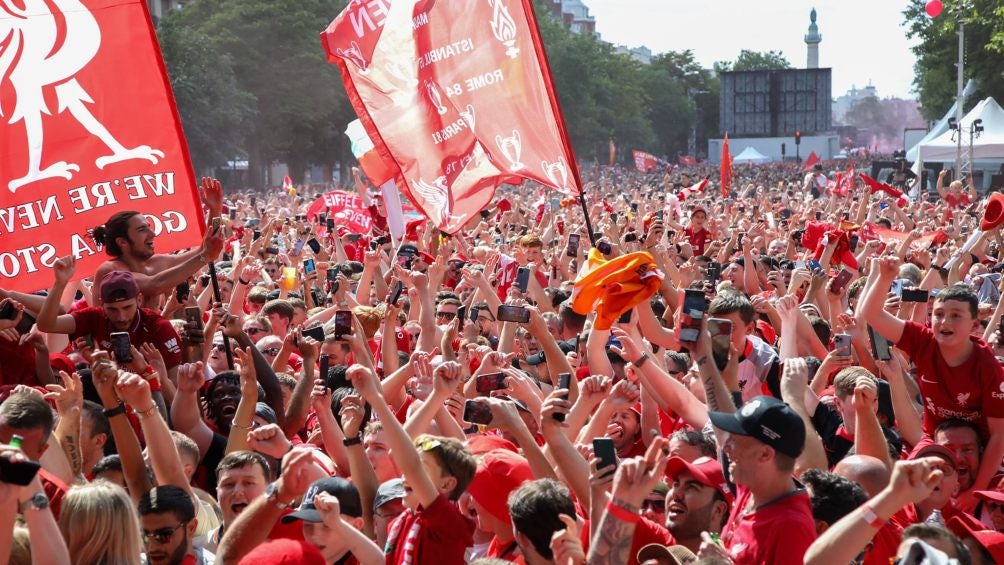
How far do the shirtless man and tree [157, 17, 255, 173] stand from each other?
46.5 m

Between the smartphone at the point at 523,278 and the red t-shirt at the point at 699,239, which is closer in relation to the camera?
the smartphone at the point at 523,278

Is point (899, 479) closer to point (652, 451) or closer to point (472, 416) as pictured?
point (652, 451)

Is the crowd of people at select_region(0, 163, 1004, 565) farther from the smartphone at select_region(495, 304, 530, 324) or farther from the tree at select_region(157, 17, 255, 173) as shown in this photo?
the tree at select_region(157, 17, 255, 173)

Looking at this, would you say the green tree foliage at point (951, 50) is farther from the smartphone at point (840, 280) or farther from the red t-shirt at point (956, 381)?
the red t-shirt at point (956, 381)

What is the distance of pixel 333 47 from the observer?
11.8m

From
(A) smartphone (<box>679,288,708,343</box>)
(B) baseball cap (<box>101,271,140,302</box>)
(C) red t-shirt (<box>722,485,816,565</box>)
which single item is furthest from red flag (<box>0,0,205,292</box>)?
(C) red t-shirt (<box>722,485,816,565</box>)

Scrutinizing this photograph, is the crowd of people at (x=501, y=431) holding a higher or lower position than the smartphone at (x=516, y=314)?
lower

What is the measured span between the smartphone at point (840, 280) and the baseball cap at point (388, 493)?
16.1 feet

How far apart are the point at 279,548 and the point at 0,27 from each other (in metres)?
4.75

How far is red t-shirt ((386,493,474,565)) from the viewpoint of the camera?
440 centimetres

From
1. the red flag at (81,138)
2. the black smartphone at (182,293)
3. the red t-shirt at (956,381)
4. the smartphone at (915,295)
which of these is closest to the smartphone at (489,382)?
the red t-shirt at (956,381)

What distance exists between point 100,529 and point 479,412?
154cm

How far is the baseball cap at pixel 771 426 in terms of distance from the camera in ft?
13.4

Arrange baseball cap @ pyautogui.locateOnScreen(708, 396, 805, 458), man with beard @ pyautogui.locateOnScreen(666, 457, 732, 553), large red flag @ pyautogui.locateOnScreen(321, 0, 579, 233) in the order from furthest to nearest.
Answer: large red flag @ pyautogui.locateOnScreen(321, 0, 579, 233)
man with beard @ pyautogui.locateOnScreen(666, 457, 732, 553)
baseball cap @ pyautogui.locateOnScreen(708, 396, 805, 458)
